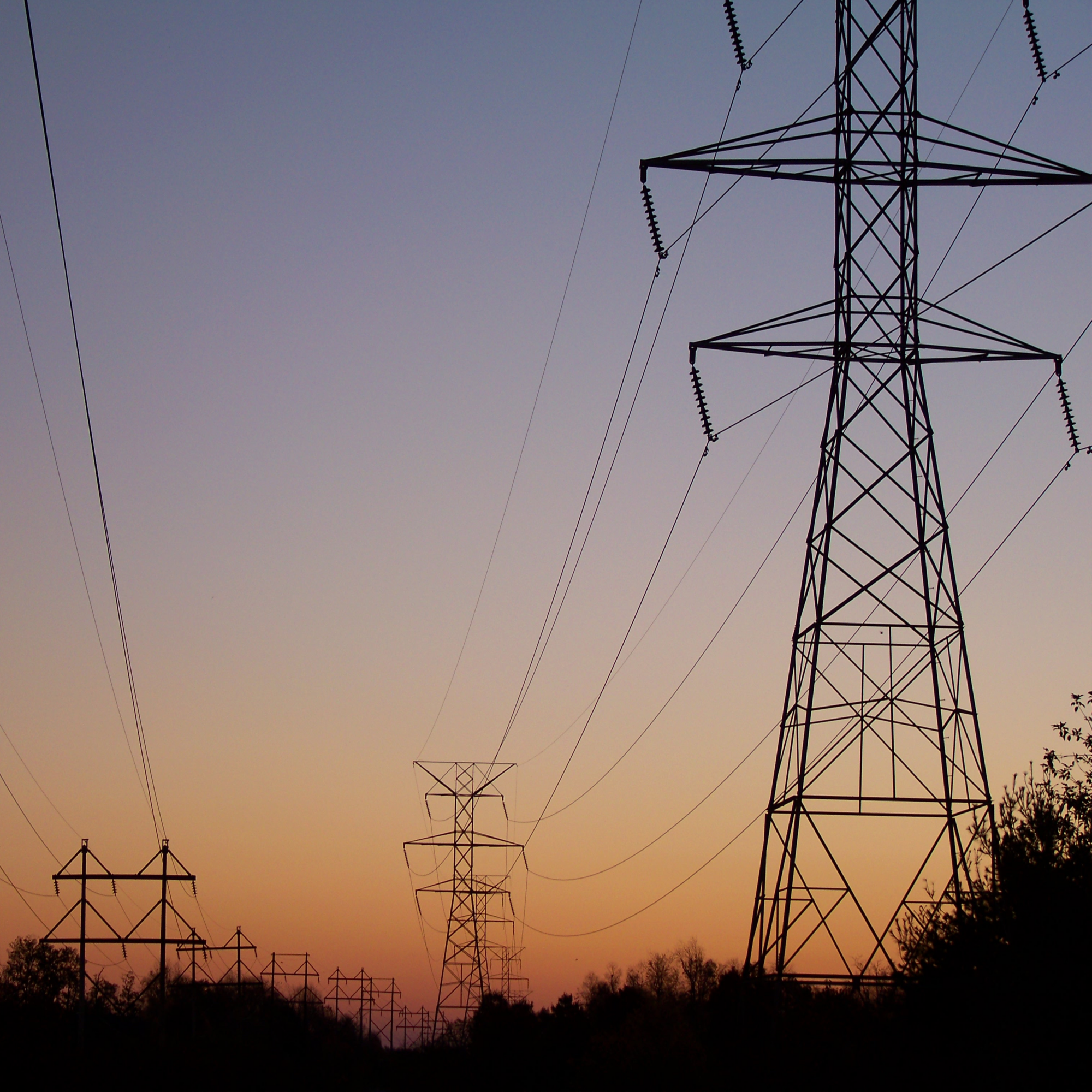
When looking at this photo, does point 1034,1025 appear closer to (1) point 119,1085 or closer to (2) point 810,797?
(2) point 810,797

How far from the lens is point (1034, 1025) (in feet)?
60.5

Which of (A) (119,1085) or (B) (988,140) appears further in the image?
(A) (119,1085)

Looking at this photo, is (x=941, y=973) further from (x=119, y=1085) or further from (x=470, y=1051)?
(x=470, y=1051)

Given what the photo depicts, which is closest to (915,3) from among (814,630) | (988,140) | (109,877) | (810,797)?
(988,140)

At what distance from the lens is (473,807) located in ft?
187

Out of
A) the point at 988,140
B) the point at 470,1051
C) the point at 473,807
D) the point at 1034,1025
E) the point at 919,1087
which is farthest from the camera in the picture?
the point at 470,1051

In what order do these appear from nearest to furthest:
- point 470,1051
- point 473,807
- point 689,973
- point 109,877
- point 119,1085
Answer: point 109,877, point 119,1085, point 473,807, point 470,1051, point 689,973

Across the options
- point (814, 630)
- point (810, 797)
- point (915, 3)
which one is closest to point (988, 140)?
point (915, 3)

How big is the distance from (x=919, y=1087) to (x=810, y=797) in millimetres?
4284

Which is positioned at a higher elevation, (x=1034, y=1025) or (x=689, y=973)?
(x=689, y=973)

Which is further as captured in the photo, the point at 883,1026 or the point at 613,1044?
the point at 613,1044

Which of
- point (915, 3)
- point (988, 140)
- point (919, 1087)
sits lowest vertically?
point (919, 1087)

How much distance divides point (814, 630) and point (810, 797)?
247cm

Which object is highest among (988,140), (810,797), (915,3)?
(915,3)
